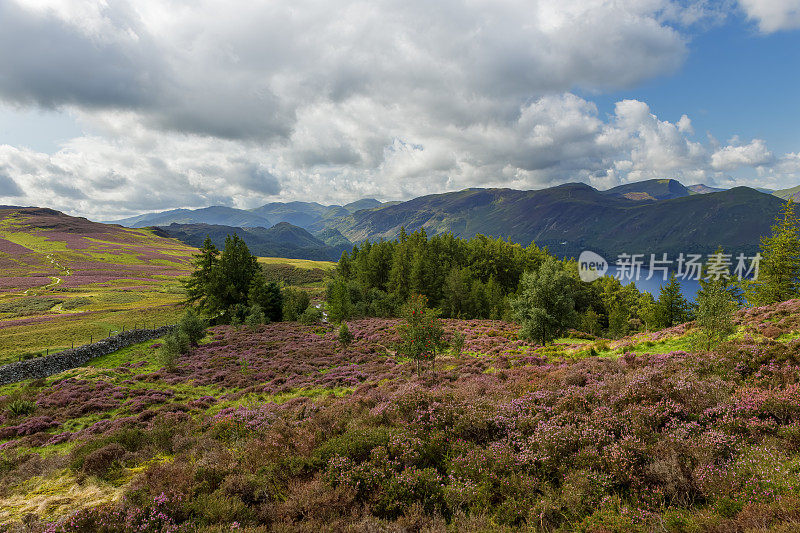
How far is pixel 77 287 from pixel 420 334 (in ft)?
363

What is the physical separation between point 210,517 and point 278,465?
2007 mm

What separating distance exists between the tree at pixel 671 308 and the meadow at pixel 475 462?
4401cm

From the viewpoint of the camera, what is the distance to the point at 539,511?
679 cm

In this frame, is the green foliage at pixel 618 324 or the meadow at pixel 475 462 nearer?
the meadow at pixel 475 462

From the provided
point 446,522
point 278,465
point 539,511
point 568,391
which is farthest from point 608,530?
point 278,465

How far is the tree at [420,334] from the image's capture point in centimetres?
1969

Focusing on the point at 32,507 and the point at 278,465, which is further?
the point at 278,465

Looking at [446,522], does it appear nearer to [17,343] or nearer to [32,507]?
[32,507]

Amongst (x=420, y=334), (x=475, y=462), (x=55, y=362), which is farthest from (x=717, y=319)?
(x=55, y=362)

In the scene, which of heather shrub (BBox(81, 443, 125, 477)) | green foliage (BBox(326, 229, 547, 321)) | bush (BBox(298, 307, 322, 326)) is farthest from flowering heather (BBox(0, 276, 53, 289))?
heather shrub (BBox(81, 443, 125, 477))

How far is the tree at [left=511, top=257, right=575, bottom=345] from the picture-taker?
31.4 metres

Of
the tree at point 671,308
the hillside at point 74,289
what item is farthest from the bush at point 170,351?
the tree at point 671,308

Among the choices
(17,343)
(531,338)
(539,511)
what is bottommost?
(17,343)

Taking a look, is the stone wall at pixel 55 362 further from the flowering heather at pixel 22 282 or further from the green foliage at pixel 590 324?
the flowering heather at pixel 22 282
